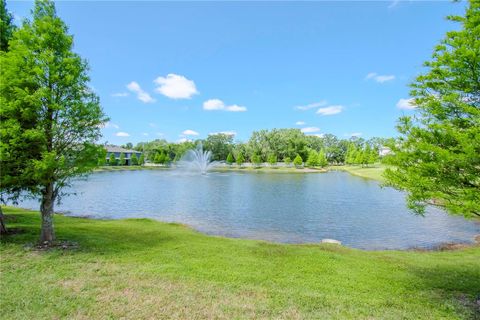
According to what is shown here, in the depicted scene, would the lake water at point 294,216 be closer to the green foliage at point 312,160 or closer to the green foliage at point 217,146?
the green foliage at point 312,160

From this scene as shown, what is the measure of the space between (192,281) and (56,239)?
6.69 meters

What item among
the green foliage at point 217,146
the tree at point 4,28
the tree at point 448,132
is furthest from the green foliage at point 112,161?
the tree at point 448,132

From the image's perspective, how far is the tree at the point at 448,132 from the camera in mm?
5643

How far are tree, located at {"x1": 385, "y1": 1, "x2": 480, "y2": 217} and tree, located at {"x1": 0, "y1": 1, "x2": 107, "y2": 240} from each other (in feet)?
33.1

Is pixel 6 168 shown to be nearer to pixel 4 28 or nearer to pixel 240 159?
pixel 4 28

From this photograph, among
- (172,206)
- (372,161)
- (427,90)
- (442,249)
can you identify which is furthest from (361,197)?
(372,161)

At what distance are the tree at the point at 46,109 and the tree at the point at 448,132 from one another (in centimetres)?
1008

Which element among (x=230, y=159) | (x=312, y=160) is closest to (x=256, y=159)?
(x=230, y=159)

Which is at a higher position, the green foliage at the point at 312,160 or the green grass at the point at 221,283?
the green foliage at the point at 312,160

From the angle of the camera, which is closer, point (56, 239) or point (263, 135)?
point (56, 239)

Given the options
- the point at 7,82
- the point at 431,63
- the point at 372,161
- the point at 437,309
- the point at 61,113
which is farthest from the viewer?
the point at 372,161

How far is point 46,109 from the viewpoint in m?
9.25

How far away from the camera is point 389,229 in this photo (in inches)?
695

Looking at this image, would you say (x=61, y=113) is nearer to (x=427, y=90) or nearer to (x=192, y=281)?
(x=192, y=281)
